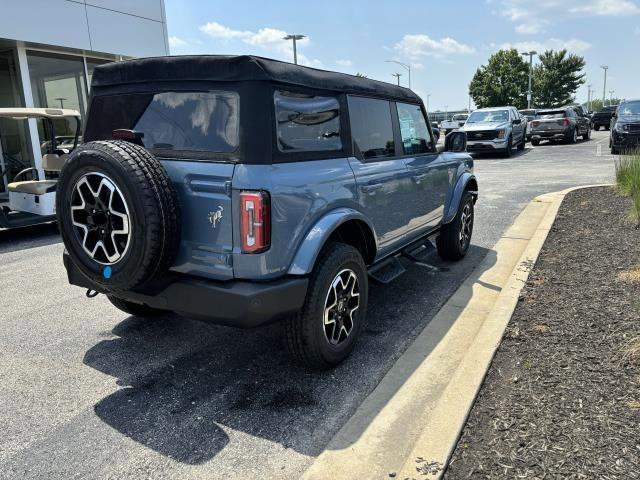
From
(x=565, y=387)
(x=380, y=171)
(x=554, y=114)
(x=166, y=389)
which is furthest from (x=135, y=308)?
(x=554, y=114)

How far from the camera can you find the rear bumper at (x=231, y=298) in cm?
280

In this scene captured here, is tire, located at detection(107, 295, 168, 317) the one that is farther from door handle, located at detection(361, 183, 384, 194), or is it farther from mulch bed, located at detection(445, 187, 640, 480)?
mulch bed, located at detection(445, 187, 640, 480)

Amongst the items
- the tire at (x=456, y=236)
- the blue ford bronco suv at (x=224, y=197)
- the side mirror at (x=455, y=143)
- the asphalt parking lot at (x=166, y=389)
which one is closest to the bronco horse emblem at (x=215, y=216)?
the blue ford bronco suv at (x=224, y=197)

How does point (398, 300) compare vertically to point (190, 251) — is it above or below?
below

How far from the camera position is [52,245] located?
747 cm

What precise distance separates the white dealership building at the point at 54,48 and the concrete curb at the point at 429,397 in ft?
36.5

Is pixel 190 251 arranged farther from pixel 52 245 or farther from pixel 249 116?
pixel 52 245

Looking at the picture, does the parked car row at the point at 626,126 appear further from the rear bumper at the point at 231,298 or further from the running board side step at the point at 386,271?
the rear bumper at the point at 231,298

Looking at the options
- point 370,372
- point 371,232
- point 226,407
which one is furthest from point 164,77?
point 370,372

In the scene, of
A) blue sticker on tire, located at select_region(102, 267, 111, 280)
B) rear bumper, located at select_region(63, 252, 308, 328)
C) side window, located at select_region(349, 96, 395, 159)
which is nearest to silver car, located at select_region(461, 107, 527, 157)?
side window, located at select_region(349, 96, 395, 159)

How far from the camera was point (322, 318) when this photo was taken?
3.18m

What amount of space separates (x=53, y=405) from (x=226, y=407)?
1.05 metres

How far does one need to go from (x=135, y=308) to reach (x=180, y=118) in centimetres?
182

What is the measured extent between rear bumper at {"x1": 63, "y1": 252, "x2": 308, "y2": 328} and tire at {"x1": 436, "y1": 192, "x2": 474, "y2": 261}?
308 cm
